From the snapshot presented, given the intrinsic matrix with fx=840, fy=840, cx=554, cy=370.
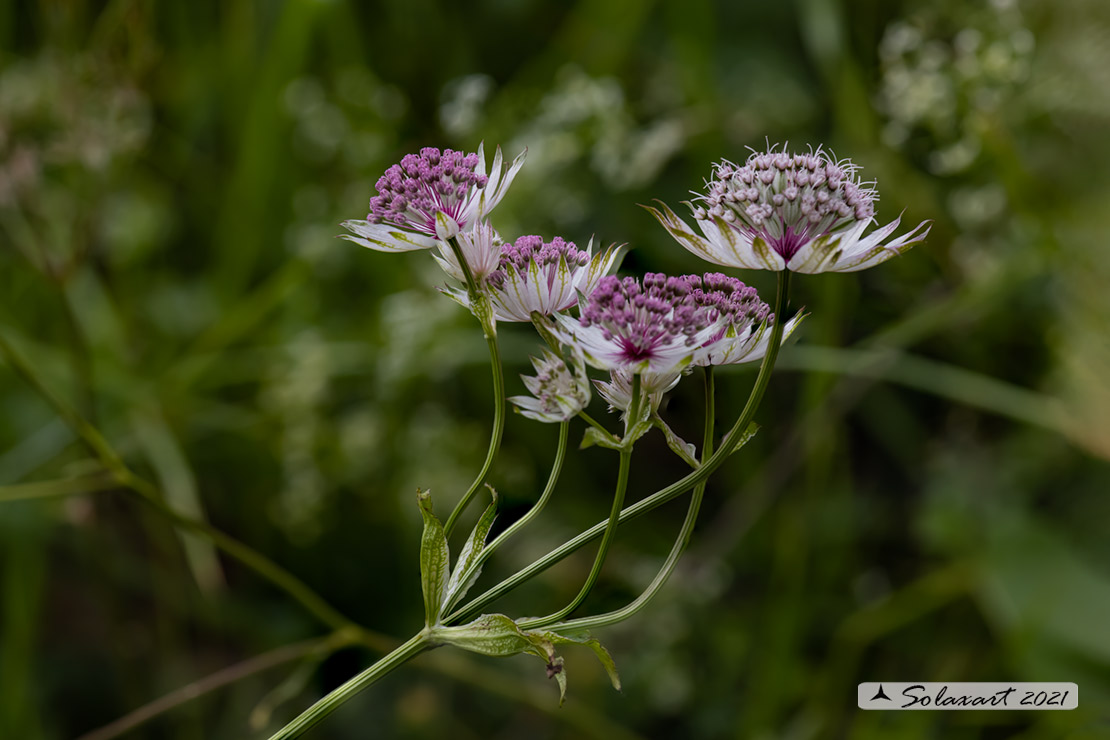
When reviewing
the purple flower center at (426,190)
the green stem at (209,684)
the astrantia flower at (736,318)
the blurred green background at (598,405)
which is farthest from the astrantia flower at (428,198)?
the blurred green background at (598,405)

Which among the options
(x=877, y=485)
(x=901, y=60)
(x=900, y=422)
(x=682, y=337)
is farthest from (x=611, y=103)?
(x=682, y=337)

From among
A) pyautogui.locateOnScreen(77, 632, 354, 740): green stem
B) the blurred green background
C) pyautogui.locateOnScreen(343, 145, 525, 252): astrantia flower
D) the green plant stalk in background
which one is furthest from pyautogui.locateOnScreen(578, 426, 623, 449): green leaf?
the blurred green background

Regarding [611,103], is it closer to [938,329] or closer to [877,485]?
[938,329]

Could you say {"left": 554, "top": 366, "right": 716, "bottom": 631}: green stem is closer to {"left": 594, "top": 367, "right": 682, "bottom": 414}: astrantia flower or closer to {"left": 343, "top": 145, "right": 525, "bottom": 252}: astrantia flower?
{"left": 594, "top": 367, "right": 682, "bottom": 414}: astrantia flower

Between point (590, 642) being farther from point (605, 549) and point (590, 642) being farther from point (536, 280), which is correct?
point (536, 280)

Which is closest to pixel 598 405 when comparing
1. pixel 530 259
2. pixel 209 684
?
pixel 209 684

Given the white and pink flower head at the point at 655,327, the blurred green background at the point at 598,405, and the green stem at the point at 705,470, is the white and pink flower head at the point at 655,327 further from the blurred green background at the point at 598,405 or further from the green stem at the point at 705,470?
the blurred green background at the point at 598,405
